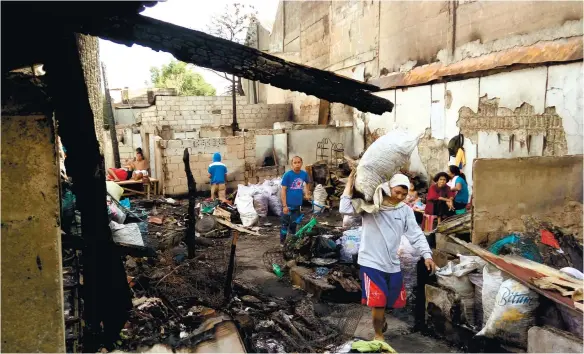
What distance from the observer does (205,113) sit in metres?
20.2

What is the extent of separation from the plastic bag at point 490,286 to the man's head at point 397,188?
97 cm

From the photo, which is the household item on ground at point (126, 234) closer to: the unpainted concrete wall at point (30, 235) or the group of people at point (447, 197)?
the unpainted concrete wall at point (30, 235)

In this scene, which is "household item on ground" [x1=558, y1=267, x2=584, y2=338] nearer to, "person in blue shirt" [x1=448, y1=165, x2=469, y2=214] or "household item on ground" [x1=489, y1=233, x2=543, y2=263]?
"household item on ground" [x1=489, y1=233, x2=543, y2=263]

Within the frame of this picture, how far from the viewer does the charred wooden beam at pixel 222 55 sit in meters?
2.38

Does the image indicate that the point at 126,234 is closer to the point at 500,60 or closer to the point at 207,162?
the point at 500,60

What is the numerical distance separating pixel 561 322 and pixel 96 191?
3.68 metres

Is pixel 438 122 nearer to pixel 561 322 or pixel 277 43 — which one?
pixel 561 322

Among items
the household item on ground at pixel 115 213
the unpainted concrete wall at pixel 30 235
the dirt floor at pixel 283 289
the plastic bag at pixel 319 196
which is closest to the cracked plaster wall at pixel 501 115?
the plastic bag at pixel 319 196

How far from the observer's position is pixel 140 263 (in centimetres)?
627

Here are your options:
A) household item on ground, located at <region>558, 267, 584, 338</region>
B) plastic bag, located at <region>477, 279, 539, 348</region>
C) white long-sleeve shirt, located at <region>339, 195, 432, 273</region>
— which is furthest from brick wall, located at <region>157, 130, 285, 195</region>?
household item on ground, located at <region>558, 267, 584, 338</region>

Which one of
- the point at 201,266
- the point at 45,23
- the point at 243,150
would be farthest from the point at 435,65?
the point at 45,23

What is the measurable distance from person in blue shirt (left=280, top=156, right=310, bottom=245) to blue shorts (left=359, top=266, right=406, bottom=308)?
12.4 ft

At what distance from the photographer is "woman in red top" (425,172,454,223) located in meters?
7.29

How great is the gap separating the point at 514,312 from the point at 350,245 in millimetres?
2751
